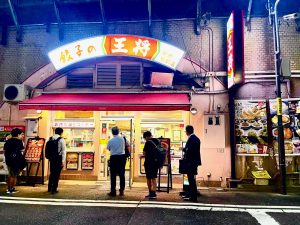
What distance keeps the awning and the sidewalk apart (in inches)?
107

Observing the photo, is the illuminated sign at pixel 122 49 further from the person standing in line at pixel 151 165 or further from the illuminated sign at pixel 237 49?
the person standing in line at pixel 151 165

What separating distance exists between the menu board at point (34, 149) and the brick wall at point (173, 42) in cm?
286

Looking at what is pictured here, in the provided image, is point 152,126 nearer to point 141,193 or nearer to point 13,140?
point 141,193

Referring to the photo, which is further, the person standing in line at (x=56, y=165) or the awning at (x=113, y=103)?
the awning at (x=113, y=103)

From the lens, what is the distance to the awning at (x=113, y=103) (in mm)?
9555

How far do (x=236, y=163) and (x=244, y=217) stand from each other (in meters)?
3.97

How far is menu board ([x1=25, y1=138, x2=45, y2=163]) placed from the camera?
1027 centimetres

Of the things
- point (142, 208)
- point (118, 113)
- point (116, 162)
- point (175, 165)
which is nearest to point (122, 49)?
point (118, 113)

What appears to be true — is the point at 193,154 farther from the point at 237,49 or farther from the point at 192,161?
the point at 237,49

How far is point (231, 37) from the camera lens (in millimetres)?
9586

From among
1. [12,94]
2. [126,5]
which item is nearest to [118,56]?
[126,5]

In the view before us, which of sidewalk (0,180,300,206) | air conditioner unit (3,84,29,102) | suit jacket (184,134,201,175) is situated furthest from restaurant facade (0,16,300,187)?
suit jacket (184,134,201,175)

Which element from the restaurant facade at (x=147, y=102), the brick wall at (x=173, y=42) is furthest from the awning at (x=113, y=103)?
the brick wall at (x=173, y=42)

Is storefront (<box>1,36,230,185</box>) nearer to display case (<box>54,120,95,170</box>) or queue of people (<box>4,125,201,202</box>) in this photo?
display case (<box>54,120,95,170</box>)
